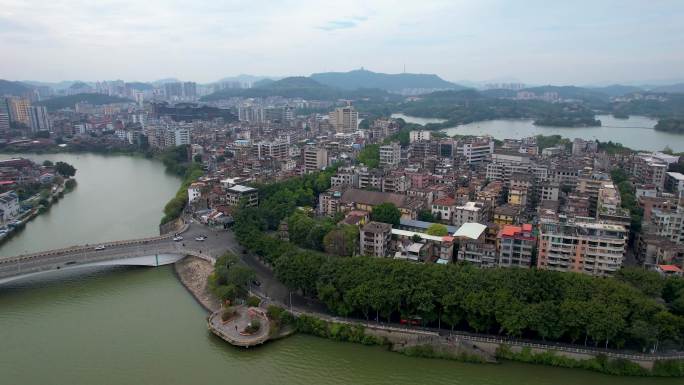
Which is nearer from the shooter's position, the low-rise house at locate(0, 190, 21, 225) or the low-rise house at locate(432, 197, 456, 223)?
the low-rise house at locate(432, 197, 456, 223)

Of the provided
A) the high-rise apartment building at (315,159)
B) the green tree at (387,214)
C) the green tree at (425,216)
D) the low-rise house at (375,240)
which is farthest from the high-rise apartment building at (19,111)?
the low-rise house at (375,240)

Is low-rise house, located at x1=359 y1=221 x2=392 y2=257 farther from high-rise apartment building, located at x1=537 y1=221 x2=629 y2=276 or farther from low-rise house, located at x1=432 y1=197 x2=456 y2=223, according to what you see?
high-rise apartment building, located at x1=537 y1=221 x2=629 y2=276

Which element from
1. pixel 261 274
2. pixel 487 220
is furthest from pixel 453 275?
pixel 487 220

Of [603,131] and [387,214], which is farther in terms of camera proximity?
[603,131]

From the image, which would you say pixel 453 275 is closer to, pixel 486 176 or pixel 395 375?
pixel 395 375

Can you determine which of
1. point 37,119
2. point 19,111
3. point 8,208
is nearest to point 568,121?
point 8,208

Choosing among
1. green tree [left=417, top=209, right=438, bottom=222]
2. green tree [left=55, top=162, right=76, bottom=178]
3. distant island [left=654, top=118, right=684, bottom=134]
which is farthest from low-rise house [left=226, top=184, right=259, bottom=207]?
distant island [left=654, top=118, right=684, bottom=134]

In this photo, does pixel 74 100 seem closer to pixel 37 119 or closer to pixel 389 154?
pixel 37 119
